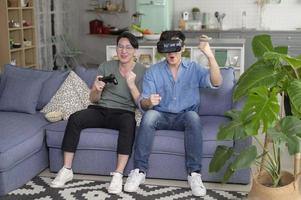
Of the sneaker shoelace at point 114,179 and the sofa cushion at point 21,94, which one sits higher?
the sofa cushion at point 21,94

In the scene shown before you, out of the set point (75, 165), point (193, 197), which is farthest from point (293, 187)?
point (75, 165)

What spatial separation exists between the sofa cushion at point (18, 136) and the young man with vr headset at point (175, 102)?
768 millimetres

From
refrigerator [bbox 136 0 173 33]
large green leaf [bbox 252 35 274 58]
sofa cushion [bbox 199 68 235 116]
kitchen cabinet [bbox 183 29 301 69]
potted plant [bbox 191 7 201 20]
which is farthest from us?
potted plant [bbox 191 7 201 20]

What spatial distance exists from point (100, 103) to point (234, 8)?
443 cm

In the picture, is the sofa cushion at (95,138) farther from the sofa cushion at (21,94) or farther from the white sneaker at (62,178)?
the sofa cushion at (21,94)

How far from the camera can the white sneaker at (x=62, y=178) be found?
3252 millimetres

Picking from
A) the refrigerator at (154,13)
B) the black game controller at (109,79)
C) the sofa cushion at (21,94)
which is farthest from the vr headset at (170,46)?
the refrigerator at (154,13)

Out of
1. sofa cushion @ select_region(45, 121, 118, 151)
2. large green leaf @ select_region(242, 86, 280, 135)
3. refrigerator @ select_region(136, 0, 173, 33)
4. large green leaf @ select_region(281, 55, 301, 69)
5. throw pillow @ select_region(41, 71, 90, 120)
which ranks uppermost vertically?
refrigerator @ select_region(136, 0, 173, 33)

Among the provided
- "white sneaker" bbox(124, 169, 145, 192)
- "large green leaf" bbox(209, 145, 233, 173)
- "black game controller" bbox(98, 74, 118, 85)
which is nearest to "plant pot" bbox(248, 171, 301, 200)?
"large green leaf" bbox(209, 145, 233, 173)

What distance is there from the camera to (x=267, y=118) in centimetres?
228

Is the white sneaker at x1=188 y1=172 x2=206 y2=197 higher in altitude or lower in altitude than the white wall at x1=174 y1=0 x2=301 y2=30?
lower

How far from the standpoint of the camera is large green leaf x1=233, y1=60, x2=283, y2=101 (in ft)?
8.00

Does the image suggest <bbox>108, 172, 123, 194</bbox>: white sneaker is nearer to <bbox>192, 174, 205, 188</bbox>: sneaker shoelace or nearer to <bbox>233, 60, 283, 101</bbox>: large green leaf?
<bbox>192, 174, 205, 188</bbox>: sneaker shoelace

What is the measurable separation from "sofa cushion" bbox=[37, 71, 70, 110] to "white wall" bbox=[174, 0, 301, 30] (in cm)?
399
